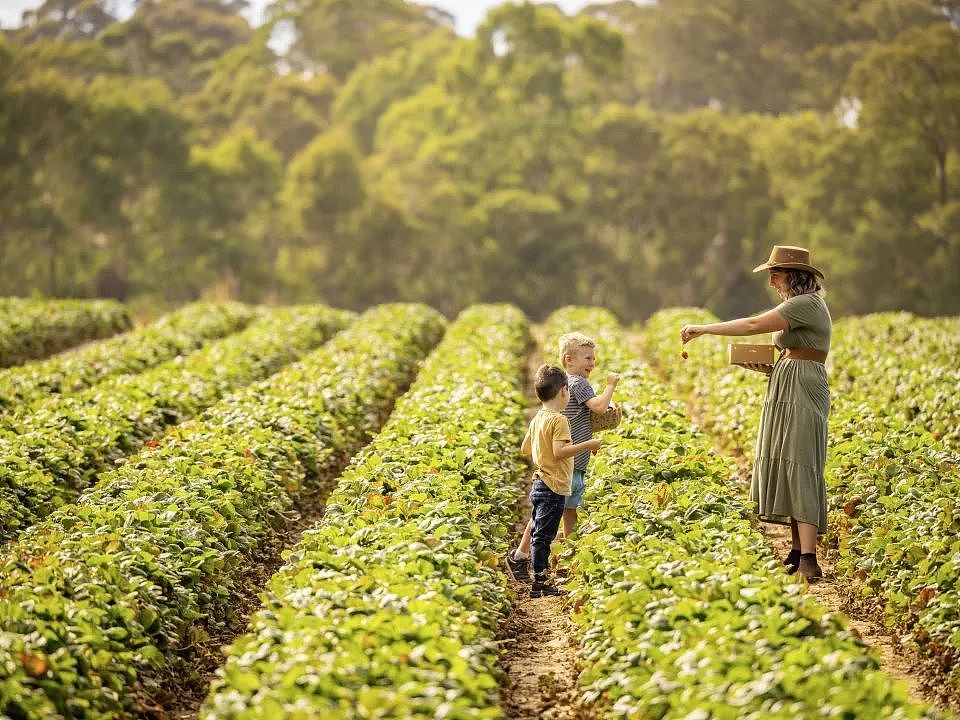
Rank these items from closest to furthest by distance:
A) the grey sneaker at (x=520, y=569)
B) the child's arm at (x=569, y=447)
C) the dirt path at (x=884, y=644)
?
the dirt path at (x=884, y=644), the child's arm at (x=569, y=447), the grey sneaker at (x=520, y=569)

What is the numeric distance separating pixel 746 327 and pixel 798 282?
65cm

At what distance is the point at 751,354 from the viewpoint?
27.2 feet

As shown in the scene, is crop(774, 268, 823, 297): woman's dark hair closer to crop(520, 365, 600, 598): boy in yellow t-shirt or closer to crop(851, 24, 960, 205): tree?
crop(520, 365, 600, 598): boy in yellow t-shirt

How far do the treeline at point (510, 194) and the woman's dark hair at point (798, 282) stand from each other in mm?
37924

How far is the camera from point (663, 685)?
17.2 feet

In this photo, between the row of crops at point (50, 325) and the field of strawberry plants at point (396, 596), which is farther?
the row of crops at point (50, 325)

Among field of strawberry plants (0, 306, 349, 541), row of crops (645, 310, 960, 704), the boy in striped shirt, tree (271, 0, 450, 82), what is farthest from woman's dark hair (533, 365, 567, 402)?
tree (271, 0, 450, 82)

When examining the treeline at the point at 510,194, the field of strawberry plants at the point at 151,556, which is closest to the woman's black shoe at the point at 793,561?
the field of strawberry plants at the point at 151,556

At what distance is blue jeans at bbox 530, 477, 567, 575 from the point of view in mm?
7996

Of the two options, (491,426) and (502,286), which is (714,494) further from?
(502,286)

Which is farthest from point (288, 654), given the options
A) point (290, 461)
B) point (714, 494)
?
point (290, 461)

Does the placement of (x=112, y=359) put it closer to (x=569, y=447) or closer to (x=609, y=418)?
(x=609, y=418)

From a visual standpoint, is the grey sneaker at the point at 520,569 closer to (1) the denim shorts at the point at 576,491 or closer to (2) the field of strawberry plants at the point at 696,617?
(2) the field of strawberry plants at the point at 696,617

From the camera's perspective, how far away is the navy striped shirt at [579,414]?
332 inches
